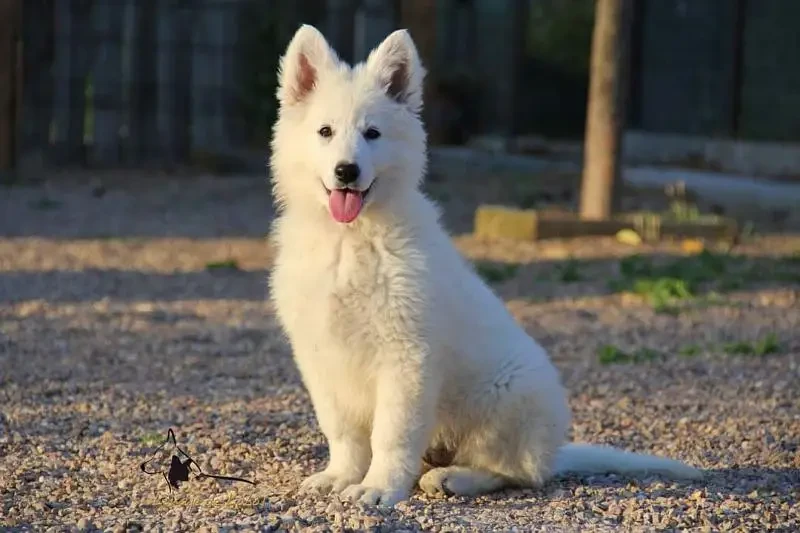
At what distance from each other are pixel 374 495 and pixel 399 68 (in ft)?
5.18

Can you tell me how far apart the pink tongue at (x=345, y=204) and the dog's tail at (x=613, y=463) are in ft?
3.85

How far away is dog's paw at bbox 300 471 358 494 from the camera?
16.4ft

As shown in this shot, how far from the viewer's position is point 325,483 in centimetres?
506

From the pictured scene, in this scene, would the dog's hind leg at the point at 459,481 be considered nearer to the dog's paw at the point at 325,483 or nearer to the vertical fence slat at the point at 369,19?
the dog's paw at the point at 325,483

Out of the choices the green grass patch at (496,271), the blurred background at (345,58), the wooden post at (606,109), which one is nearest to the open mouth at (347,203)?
the green grass patch at (496,271)

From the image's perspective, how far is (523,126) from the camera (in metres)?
21.8

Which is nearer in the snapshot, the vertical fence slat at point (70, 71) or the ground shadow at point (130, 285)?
the ground shadow at point (130, 285)

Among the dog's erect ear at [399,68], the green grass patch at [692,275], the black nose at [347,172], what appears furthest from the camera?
the green grass patch at [692,275]

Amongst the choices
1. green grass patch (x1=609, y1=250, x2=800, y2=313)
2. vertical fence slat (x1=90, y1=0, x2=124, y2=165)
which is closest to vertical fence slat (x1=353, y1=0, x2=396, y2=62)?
vertical fence slat (x1=90, y1=0, x2=124, y2=165)

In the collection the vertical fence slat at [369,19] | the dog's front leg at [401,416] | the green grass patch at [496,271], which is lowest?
the green grass patch at [496,271]

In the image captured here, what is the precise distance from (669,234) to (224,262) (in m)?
3.73

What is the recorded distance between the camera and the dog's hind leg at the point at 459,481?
5.02 meters

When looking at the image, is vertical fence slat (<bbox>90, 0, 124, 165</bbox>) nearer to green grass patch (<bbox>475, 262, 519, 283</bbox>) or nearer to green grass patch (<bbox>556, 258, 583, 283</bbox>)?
green grass patch (<bbox>475, 262, 519, 283</bbox>)

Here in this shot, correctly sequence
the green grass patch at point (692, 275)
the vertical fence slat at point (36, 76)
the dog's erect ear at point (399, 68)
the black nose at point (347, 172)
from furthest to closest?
the vertical fence slat at point (36, 76), the green grass patch at point (692, 275), the dog's erect ear at point (399, 68), the black nose at point (347, 172)
